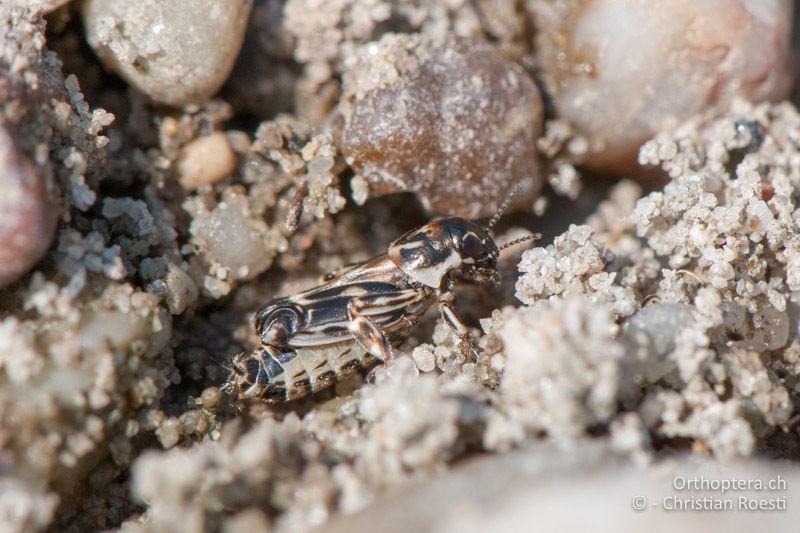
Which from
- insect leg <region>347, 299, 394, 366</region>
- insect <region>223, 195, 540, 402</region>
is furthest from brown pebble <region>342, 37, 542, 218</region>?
insect leg <region>347, 299, 394, 366</region>

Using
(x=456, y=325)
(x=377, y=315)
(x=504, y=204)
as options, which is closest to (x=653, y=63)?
(x=504, y=204)

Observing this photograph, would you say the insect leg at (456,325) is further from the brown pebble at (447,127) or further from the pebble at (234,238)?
the pebble at (234,238)

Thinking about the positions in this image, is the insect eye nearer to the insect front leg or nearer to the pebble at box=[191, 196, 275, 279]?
the insect front leg

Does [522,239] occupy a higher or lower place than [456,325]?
higher

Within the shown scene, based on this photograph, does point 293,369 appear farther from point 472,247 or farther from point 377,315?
point 472,247

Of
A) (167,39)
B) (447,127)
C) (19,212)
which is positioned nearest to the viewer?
(19,212)

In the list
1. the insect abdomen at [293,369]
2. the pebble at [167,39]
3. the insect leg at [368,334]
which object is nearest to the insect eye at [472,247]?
the insect leg at [368,334]
